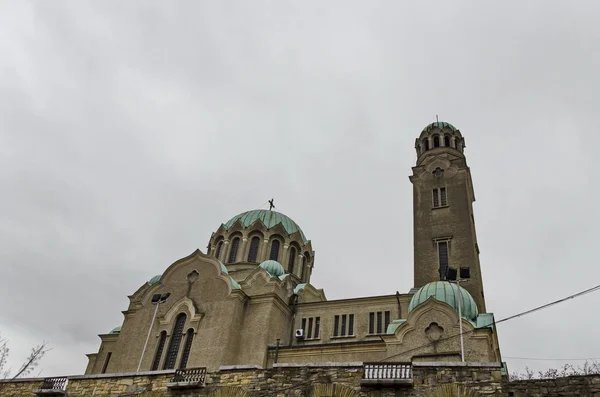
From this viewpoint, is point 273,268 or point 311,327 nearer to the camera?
point 311,327

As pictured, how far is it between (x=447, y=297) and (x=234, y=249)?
61.0 ft

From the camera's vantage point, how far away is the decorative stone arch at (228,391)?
13519mm

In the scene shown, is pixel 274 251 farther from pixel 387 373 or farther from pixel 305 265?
pixel 387 373

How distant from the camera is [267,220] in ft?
124

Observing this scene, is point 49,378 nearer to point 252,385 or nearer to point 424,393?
point 252,385

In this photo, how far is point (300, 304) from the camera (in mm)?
30078

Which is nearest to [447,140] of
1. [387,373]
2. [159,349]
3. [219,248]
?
[219,248]

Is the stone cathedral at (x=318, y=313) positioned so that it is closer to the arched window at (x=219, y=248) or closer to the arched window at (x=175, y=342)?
the arched window at (x=175, y=342)

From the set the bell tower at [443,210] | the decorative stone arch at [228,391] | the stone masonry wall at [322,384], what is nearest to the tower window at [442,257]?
the bell tower at [443,210]

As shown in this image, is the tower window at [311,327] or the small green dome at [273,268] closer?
the tower window at [311,327]

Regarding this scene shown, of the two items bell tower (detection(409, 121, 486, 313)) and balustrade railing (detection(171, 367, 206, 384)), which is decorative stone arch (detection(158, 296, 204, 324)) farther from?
bell tower (detection(409, 121, 486, 313))

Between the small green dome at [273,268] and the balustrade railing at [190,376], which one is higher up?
the small green dome at [273,268]

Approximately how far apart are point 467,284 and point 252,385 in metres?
16.7

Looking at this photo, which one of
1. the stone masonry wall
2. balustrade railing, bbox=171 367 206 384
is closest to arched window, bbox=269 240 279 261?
the stone masonry wall
